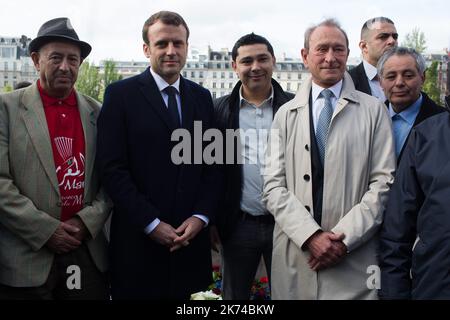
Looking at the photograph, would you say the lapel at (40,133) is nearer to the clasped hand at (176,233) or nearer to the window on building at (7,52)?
the clasped hand at (176,233)

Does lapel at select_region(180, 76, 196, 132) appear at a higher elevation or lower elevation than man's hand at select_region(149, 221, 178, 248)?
higher

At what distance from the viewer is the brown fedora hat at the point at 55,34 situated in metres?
3.21

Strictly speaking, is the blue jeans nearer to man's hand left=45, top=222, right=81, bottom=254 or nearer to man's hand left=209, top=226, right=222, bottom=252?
man's hand left=209, top=226, right=222, bottom=252

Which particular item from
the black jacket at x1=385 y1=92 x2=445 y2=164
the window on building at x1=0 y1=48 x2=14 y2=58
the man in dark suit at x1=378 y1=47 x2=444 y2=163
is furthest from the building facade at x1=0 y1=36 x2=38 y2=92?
the black jacket at x1=385 y1=92 x2=445 y2=164

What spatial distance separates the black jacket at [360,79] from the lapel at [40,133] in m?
2.34

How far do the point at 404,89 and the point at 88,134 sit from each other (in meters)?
2.00

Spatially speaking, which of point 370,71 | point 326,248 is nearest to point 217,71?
point 370,71

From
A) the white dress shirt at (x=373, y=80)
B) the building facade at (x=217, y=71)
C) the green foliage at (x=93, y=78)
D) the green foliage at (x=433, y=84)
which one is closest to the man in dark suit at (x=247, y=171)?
the white dress shirt at (x=373, y=80)

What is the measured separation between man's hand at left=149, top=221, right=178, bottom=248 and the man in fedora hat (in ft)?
1.22

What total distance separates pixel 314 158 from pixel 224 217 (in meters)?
0.86

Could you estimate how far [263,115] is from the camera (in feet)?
12.5

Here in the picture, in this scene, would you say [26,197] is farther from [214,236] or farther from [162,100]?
[214,236]

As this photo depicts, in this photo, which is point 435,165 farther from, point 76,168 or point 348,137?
point 76,168

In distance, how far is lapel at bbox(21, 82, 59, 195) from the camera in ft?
10.2
